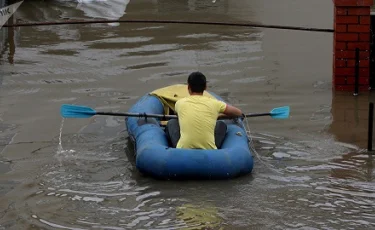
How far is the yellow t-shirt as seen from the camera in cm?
730

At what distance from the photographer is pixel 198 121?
7.36 meters

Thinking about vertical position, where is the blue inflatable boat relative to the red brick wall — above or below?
below

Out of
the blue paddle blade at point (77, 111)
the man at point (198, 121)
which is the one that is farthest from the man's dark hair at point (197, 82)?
the blue paddle blade at point (77, 111)

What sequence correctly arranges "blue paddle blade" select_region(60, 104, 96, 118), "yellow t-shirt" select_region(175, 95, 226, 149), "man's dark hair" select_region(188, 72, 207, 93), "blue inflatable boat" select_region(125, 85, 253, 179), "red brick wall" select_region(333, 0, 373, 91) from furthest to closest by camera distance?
"red brick wall" select_region(333, 0, 373, 91)
"blue paddle blade" select_region(60, 104, 96, 118)
"man's dark hair" select_region(188, 72, 207, 93)
"yellow t-shirt" select_region(175, 95, 226, 149)
"blue inflatable boat" select_region(125, 85, 253, 179)

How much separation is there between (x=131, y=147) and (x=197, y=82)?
1156 millimetres

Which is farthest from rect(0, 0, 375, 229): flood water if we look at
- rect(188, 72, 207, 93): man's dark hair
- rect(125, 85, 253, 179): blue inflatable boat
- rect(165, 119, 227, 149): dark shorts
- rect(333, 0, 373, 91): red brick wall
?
rect(188, 72, 207, 93): man's dark hair

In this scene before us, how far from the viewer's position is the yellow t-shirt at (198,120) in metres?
7.30

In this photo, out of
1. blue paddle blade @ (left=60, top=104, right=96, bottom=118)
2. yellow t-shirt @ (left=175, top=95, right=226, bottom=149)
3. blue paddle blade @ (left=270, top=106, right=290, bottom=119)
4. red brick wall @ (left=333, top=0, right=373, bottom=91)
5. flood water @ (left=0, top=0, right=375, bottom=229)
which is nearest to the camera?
flood water @ (left=0, top=0, right=375, bottom=229)

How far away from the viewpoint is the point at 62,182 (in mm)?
7180

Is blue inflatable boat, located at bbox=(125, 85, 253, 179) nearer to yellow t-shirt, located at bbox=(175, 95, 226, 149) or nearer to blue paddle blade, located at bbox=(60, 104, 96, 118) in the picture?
yellow t-shirt, located at bbox=(175, 95, 226, 149)

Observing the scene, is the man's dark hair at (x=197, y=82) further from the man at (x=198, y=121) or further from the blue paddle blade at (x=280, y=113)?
the blue paddle blade at (x=280, y=113)

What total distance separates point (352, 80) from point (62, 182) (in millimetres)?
4828

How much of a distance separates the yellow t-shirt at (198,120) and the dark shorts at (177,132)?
0.14m

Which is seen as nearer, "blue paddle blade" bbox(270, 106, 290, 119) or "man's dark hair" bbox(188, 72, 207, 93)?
"man's dark hair" bbox(188, 72, 207, 93)
